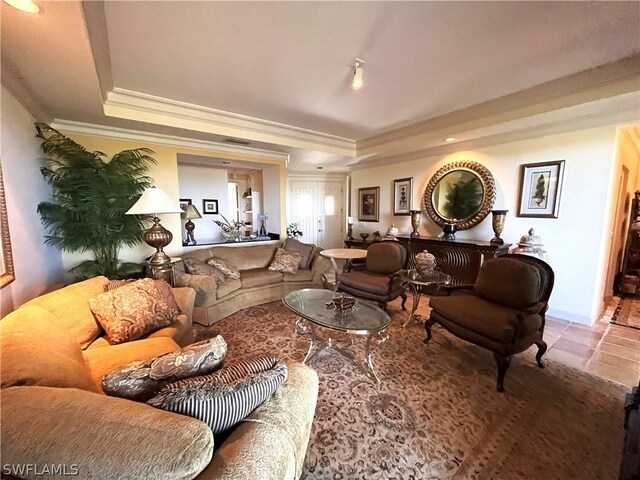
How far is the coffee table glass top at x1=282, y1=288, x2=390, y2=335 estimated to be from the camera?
199 cm

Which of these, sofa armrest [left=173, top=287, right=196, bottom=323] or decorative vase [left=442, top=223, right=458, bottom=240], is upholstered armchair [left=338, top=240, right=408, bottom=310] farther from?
sofa armrest [left=173, top=287, right=196, bottom=323]

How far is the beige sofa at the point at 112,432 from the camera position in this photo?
589 mm

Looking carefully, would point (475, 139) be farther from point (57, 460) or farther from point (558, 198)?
point (57, 460)

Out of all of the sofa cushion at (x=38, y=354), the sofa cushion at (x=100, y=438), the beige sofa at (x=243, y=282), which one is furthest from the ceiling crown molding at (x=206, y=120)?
the sofa cushion at (x=100, y=438)

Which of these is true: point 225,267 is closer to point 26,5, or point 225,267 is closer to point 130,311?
point 130,311

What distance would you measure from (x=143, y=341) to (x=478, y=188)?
4462 millimetres

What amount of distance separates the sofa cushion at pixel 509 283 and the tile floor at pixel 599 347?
2.44 feet

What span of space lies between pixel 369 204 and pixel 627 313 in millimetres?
4136

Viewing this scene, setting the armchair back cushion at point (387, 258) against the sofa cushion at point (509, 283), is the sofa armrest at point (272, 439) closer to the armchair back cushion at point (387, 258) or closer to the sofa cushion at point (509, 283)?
the sofa cushion at point (509, 283)

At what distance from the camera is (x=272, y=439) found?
2.76 feet

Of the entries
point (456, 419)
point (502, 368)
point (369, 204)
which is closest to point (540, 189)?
point (502, 368)

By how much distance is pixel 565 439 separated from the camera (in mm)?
1531

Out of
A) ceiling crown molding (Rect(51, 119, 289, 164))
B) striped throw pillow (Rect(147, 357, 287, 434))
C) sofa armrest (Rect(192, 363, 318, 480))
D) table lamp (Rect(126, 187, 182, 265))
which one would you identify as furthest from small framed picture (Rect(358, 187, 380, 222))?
striped throw pillow (Rect(147, 357, 287, 434))

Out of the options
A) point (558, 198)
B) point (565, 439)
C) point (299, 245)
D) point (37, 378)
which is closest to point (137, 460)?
point (37, 378)
